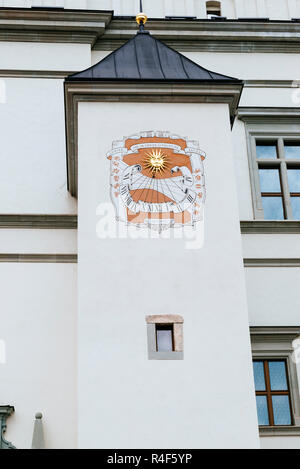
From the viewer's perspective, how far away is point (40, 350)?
12.9m

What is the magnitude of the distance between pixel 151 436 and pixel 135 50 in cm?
599

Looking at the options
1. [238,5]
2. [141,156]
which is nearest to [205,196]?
[141,156]

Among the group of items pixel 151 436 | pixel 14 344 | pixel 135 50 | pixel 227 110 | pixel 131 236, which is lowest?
pixel 151 436

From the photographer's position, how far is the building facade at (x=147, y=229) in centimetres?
1107

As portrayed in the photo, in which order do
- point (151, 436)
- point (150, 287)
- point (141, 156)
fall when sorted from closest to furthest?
1. point (151, 436)
2. point (150, 287)
3. point (141, 156)

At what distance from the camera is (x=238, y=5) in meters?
17.0

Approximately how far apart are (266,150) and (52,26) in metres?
4.06

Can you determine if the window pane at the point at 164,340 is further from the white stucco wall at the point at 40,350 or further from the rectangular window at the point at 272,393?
the rectangular window at the point at 272,393

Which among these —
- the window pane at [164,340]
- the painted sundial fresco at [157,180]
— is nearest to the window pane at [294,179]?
the painted sundial fresco at [157,180]

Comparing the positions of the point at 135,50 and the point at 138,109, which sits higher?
the point at 135,50

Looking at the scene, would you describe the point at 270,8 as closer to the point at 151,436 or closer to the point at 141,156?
the point at 141,156

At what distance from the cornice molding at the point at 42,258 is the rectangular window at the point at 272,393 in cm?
298

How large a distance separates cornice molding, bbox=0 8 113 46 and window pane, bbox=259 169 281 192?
141 inches

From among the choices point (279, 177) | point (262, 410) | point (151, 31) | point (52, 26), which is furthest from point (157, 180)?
point (52, 26)
